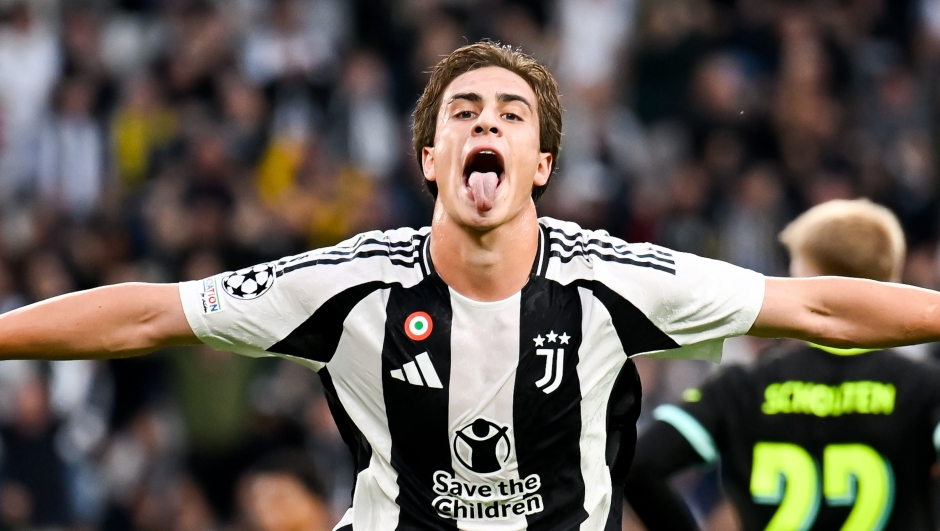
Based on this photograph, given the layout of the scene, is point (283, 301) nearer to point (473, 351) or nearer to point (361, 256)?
point (361, 256)

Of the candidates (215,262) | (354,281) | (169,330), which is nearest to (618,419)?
(354,281)

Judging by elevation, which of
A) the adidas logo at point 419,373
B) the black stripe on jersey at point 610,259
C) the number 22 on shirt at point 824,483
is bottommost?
the number 22 on shirt at point 824,483

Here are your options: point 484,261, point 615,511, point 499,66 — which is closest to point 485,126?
point 499,66

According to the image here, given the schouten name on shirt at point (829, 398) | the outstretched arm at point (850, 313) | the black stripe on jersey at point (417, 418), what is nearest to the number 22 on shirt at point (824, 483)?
the schouten name on shirt at point (829, 398)

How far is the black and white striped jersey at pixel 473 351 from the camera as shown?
12.0ft

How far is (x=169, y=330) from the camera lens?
11.8 feet

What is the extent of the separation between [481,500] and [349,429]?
1.42 ft

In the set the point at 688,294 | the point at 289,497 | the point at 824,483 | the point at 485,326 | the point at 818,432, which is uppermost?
the point at 688,294

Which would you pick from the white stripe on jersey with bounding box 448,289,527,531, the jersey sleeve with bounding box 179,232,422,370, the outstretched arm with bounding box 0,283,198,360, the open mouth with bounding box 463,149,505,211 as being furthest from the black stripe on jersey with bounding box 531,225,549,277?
the outstretched arm with bounding box 0,283,198,360

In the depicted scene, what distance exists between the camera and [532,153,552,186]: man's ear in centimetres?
398

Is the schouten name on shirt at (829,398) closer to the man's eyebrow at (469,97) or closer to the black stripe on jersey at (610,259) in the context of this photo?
the black stripe on jersey at (610,259)

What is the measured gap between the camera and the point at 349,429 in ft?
12.6

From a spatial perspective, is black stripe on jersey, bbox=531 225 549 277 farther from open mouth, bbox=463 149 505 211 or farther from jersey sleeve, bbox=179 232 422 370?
jersey sleeve, bbox=179 232 422 370

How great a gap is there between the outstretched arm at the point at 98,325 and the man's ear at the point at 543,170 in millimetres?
1030
